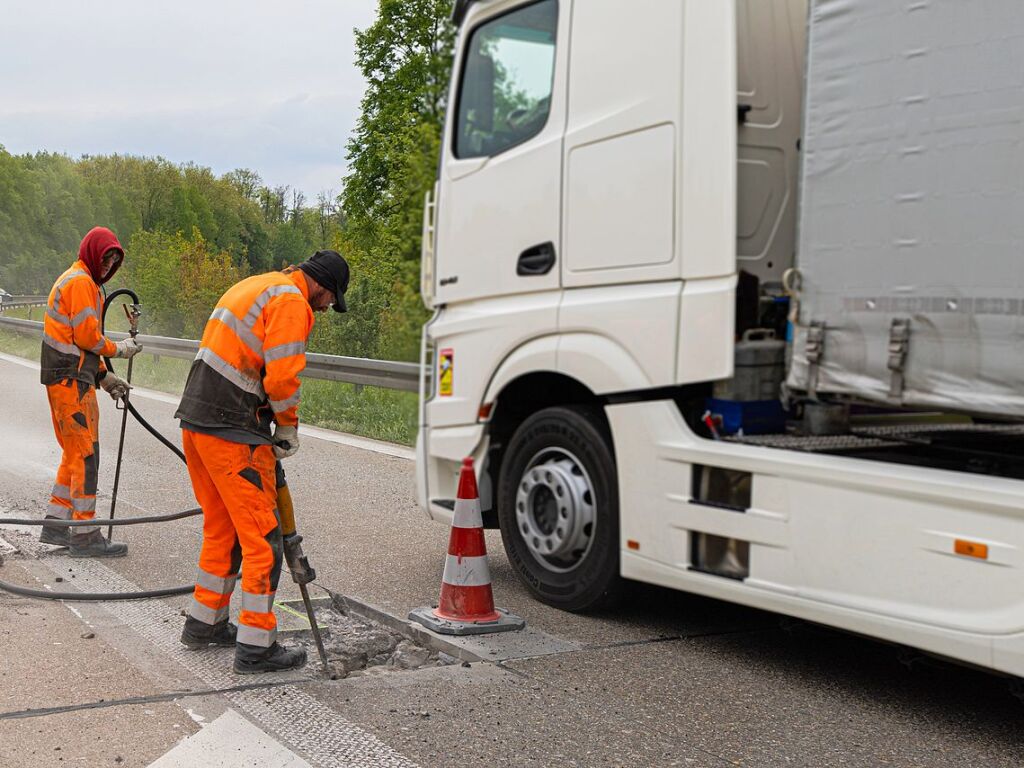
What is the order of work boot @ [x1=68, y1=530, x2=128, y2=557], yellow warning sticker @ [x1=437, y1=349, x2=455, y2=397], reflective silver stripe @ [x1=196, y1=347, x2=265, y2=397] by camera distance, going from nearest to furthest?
reflective silver stripe @ [x1=196, y1=347, x2=265, y2=397] → yellow warning sticker @ [x1=437, y1=349, x2=455, y2=397] → work boot @ [x1=68, y1=530, x2=128, y2=557]

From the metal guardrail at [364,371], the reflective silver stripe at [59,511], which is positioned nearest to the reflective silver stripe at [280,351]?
the reflective silver stripe at [59,511]

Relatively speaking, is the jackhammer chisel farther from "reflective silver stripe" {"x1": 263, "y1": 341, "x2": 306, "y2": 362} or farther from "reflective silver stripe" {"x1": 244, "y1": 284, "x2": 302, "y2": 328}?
"reflective silver stripe" {"x1": 244, "y1": 284, "x2": 302, "y2": 328}

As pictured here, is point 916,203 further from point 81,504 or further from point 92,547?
point 81,504

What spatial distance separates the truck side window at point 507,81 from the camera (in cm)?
544

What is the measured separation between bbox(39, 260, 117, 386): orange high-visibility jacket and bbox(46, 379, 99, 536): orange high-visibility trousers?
0.07 meters

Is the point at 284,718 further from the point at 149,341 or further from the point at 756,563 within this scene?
the point at 149,341

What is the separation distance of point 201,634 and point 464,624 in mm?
1054

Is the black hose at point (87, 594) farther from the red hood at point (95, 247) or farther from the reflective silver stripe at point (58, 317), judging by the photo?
the red hood at point (95, 247)

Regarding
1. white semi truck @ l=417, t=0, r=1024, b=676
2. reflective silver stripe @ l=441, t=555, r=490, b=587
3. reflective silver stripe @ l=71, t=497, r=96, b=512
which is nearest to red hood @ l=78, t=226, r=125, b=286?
reflective silver stripe @ l=71, t=497, r=96, b=512

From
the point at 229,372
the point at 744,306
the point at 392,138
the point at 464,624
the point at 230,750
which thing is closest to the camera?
the point at 230,750

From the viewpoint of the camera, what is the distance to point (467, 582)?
510cm

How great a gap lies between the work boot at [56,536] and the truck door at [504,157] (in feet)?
8.52

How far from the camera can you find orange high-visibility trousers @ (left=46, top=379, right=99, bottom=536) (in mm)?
6645

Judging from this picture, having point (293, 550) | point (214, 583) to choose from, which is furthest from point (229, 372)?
point (214, 583)
